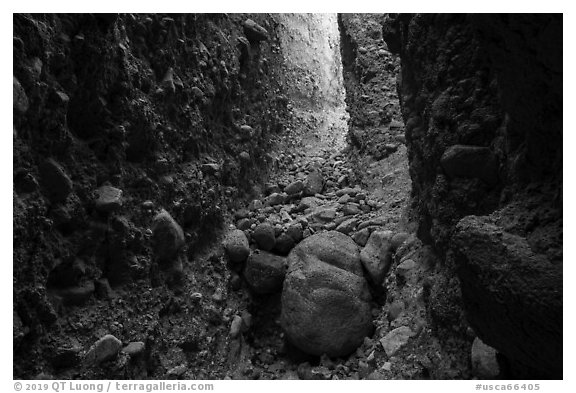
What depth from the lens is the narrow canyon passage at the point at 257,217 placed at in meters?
1.46

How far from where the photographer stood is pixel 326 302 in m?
2.92

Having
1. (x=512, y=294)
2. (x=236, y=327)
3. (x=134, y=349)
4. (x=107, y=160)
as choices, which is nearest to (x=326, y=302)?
(x=236, y=327)

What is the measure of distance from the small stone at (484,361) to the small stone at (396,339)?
0.61 m

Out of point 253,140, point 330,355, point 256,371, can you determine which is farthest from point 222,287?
point 253,140

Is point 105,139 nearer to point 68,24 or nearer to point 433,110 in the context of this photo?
point 68,24

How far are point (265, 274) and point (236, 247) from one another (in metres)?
0.30

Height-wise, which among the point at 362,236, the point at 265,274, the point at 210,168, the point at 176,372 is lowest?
the point at 176,372

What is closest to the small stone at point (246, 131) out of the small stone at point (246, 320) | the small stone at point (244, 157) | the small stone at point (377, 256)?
the small stone at point (244, 157)

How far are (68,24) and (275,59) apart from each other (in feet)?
11.0

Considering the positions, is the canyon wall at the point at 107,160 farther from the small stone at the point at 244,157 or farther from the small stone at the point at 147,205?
the small stone at the point at 244,157

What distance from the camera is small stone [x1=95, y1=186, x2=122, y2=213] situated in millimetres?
Answer: 2326

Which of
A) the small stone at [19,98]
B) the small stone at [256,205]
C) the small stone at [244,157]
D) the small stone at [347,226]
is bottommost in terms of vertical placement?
the small stone at [347,226]

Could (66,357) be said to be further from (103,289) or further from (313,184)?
(313,184)

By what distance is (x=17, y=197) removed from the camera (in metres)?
1.84
